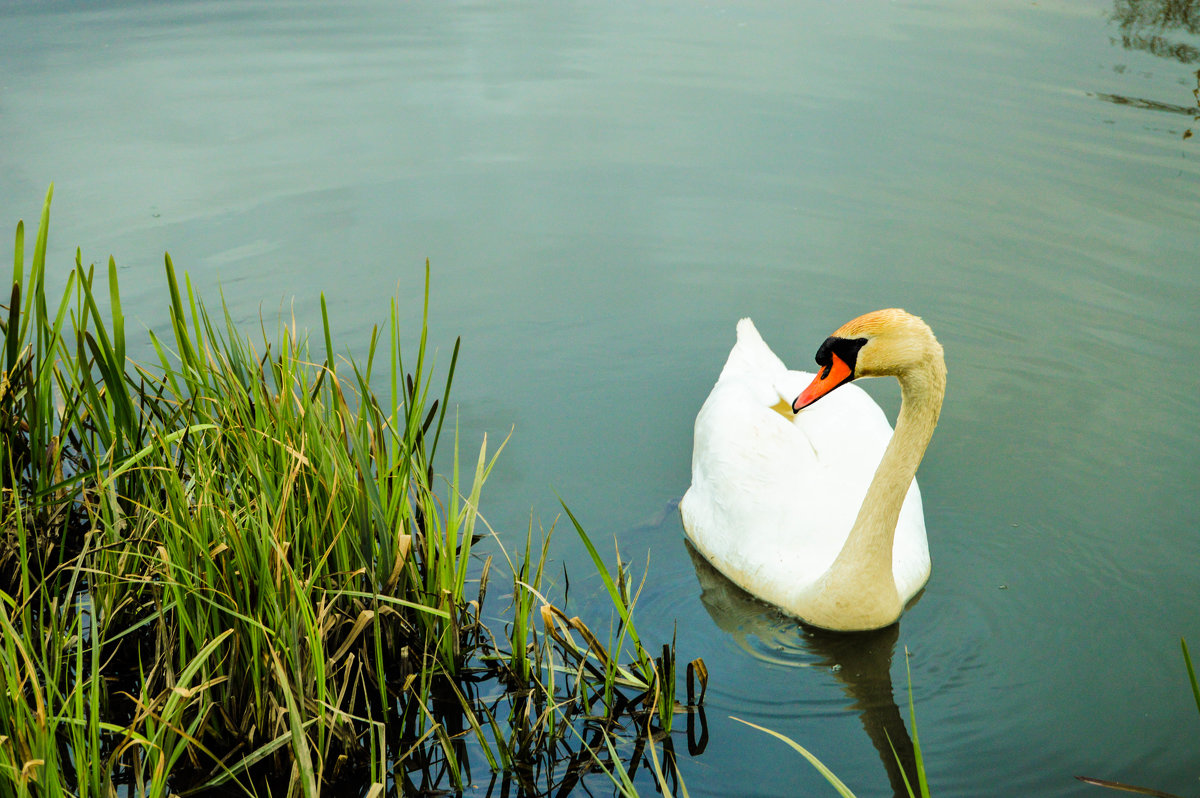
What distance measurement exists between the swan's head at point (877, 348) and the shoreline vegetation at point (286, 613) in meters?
1.17

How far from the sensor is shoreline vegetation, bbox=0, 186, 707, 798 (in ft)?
9.61

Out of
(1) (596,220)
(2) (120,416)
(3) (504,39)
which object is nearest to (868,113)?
(1) (596,220)

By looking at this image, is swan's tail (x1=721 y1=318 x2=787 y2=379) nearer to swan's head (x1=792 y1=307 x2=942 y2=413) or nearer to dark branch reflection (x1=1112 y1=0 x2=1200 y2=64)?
swan's head (x1=792 y1=307 x2=942 y2=413)

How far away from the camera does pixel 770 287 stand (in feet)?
22.8

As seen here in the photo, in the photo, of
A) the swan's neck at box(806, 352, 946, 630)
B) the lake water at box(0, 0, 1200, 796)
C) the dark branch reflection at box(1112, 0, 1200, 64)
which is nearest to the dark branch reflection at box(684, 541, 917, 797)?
the lake water at box(0, 0, 1200, 796)

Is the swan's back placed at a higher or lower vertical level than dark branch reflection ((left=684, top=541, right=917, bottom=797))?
higher

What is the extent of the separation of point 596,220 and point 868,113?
326 cm

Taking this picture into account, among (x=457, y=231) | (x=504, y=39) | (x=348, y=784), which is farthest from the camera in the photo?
(x=504, y=39)

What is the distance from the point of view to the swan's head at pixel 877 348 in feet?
12.0

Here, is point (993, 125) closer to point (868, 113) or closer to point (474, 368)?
point (868, 113)

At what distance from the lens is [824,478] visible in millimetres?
4582

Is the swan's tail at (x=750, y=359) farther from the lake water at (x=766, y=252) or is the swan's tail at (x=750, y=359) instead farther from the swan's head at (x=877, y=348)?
the swan's head at (x=877, y=348)

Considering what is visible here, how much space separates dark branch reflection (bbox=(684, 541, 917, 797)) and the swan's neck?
0.14 metres

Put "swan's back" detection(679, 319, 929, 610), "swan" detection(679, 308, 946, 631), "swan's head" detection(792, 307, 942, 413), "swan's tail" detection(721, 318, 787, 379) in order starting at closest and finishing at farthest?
"swan's head" detection(792, 307, 942, 413)
"swan" detection(679, 308, 946, 631)
"swan's back" detection(679, 319, 929, 610)
"swan's tail" detection(721, 318, 787, 379)
